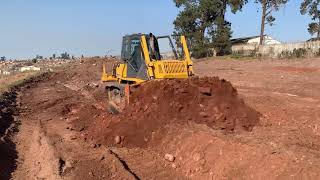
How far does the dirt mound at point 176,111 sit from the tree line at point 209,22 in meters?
37.7

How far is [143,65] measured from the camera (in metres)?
16.3

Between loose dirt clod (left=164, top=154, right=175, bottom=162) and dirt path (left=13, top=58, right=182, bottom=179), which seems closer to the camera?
dirt path (left=13, top=58, right=182, bottom=179)

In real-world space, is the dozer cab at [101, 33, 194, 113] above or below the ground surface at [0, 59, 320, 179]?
above

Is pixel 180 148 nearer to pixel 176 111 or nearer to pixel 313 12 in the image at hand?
pixel 176 111

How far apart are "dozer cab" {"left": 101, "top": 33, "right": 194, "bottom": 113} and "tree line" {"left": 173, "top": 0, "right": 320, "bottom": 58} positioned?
3470cm

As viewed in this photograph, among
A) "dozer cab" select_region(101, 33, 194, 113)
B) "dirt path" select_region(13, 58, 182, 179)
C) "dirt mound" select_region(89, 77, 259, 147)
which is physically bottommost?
"dirt path" select_region(13, 58, 182, 179)

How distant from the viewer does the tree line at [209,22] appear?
172 feet

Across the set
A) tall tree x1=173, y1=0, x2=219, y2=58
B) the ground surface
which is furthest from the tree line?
the ground surface

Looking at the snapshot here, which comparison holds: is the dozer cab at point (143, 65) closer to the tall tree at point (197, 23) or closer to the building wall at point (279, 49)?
the building wall at point (279, 49)

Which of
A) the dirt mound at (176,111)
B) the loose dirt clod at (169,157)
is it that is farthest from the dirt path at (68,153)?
the dirt mound at (176,111)

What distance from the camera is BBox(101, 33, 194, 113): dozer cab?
15664 millimetres

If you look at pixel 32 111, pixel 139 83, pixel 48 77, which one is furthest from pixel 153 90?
pixel 48 77

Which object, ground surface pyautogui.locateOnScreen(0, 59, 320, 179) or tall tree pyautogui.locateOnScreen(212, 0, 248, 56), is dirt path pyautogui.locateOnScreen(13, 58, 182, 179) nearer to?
ground surface pyautogui.locateOnScreen(0, 59, 320, 179)

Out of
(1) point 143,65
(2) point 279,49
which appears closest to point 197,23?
(2) point 279,49
